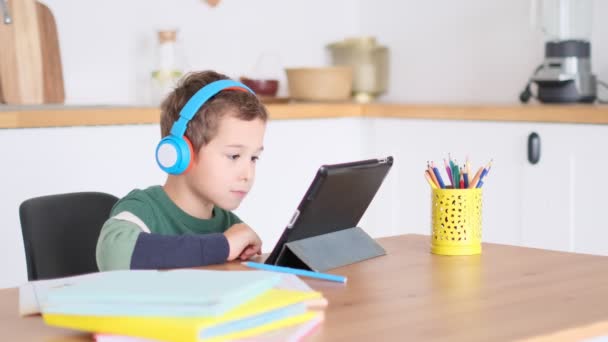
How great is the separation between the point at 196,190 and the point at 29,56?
4.87 ft

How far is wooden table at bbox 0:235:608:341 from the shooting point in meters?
1.09

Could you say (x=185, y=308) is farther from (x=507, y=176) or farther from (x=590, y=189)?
(x=507, y=176)

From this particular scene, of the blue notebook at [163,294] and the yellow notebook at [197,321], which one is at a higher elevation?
the blue notebook at [163,294]

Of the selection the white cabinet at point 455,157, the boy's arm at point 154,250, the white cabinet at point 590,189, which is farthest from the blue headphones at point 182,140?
the white cabinet at point 455,157

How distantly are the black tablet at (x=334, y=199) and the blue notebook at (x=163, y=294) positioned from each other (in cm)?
33

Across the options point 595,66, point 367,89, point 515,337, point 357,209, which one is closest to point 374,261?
point 357,209

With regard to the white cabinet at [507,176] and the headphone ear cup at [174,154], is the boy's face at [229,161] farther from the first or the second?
the white cabinet at [507,176]

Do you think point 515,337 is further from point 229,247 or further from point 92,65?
point 92,65

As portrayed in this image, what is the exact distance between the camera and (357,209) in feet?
5.32

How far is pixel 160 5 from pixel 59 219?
1765 mm

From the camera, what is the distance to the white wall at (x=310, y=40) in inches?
131

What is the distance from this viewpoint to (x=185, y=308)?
99 cm

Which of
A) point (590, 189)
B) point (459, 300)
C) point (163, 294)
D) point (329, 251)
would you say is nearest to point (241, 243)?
point (329, 251)

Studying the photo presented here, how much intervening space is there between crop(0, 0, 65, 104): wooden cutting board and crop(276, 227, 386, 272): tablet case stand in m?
1.68
